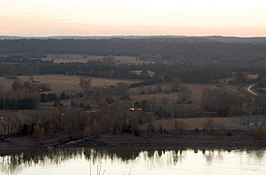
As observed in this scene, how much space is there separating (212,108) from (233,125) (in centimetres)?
488

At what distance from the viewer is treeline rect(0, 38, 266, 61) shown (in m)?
82.9

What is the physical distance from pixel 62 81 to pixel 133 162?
88.2 ft

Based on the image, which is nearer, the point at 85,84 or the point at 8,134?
the point at 8,134

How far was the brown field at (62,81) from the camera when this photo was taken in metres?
50.5

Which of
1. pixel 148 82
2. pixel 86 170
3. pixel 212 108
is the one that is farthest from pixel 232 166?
pixel 148 82

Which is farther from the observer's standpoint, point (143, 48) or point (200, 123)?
point (143, 48)

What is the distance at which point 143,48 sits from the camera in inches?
3627

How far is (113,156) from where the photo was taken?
30.8 m

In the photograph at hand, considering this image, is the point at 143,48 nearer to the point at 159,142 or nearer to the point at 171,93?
the point at 171,93

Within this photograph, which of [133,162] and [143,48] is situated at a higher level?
[143,48]

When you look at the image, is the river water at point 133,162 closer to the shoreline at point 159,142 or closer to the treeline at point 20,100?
the shoreline at point 159,142

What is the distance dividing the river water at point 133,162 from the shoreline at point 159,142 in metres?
0.85

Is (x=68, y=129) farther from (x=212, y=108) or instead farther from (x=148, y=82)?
(x=148, y=82)

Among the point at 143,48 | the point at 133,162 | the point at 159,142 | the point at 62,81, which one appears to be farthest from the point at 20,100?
the point at 143,48
